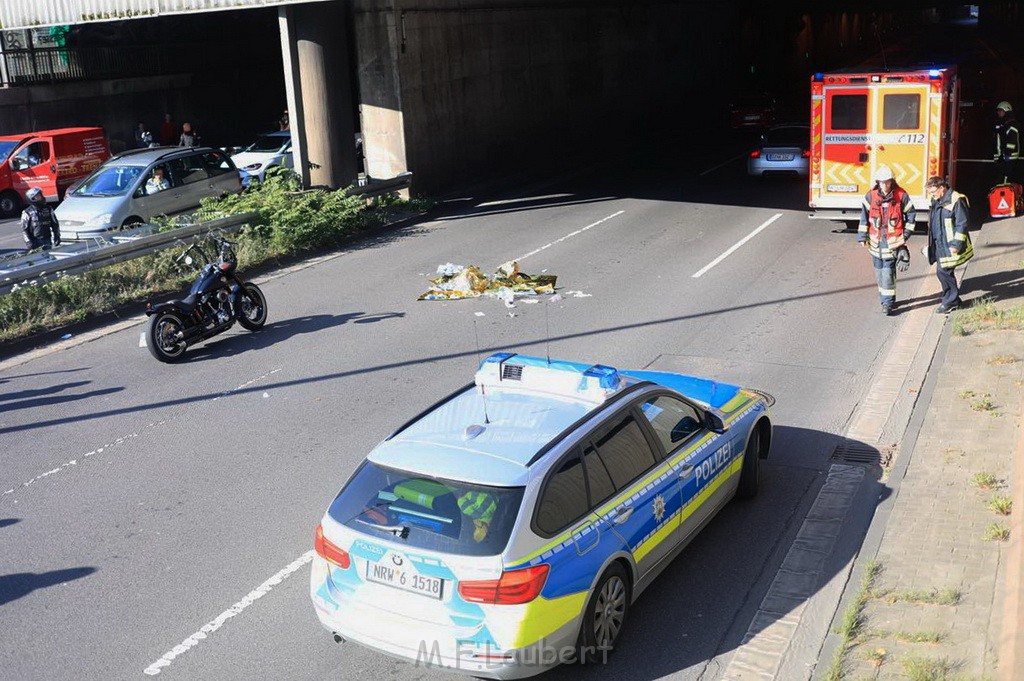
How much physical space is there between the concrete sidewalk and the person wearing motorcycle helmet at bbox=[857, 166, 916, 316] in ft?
5.85

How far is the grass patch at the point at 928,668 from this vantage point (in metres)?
5.93

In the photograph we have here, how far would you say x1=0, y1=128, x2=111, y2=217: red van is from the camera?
27000mm

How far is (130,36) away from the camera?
38.8 m

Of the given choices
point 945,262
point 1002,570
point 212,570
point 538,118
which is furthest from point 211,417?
point 538,118

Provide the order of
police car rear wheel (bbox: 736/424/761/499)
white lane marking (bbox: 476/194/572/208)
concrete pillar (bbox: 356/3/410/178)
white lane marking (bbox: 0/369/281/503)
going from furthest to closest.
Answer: white lane marking (bbox: 476/194/572/208) < concrete pillar (bbox: 356/3/410/178) < white lane marking (bbox: 0/369/281/503) < police car rear wheel (bbox: 736/424/761/499)

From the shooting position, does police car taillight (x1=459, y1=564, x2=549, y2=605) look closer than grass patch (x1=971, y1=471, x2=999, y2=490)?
Yes

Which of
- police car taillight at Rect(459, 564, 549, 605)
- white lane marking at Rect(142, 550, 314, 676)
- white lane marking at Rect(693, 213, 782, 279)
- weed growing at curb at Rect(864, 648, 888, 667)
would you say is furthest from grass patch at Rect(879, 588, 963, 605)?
white lane marking at Rect(693, 213, 782, 279)

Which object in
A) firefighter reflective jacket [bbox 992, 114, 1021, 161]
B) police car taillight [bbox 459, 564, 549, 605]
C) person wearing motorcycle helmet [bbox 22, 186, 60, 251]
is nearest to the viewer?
→ police car taillight [bbox 459, 564, 549, 605]

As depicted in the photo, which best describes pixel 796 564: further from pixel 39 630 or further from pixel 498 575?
pixel 39 630

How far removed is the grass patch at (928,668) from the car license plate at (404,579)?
265 centimetres

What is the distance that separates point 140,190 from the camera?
2019 cm

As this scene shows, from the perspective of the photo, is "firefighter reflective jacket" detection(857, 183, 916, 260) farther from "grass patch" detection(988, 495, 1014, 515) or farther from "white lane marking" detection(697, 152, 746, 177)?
"white lane marking" detection(697, 152, 746, 177)

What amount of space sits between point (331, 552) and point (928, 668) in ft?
11.2

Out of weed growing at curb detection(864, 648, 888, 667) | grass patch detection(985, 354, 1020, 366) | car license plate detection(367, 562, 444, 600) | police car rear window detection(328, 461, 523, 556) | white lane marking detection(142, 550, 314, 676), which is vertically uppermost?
police car rear window detection(328, 461, 523, 556)
